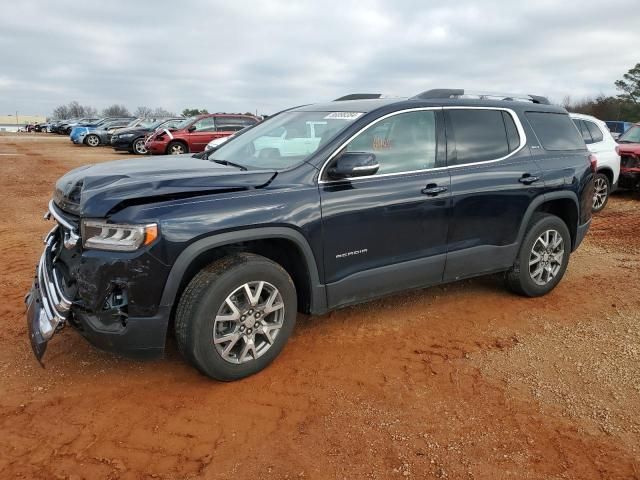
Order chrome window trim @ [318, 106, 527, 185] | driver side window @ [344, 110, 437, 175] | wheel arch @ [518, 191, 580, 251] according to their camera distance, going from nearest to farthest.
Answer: chrome window trim @ [318, 106, 527, 185]
driver side window @ [344, 110, 437, 175]
wheel arch @ [518, 191, 580, 251]

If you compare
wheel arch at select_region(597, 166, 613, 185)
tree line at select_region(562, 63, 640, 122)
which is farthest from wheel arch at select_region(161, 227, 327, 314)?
tree line at select_region(562, 63, 640, 122)

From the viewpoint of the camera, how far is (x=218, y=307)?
314 cm

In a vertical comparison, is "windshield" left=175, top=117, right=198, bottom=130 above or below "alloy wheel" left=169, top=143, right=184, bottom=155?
above

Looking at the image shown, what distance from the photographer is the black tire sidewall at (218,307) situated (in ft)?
10.2

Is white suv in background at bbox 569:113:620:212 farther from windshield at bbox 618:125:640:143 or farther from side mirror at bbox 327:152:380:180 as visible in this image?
side mirror at bbox 327:152:380:180

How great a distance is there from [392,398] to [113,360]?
200 cm

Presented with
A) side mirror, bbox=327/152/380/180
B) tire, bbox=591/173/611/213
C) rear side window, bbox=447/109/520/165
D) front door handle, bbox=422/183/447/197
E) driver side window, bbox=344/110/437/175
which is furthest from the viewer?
tire, bbox=591/173/611/213

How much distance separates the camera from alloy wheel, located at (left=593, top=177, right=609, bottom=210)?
9.66m

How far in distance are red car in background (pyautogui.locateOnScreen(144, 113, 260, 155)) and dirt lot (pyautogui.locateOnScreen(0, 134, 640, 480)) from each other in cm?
1400

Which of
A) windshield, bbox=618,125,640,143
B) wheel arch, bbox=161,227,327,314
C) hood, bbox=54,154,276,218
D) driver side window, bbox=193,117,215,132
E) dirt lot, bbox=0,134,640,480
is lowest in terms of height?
dirt lot, bbox=0,134,640,480

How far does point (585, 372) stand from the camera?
11.9 feet

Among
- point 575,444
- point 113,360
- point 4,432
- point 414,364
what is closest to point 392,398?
point 414,364

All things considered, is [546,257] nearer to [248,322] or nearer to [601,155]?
→ [248,322]

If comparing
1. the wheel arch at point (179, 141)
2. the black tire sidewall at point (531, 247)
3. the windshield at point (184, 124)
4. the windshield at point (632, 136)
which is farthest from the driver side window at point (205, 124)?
the black tire sidewall at point (531, 247)
